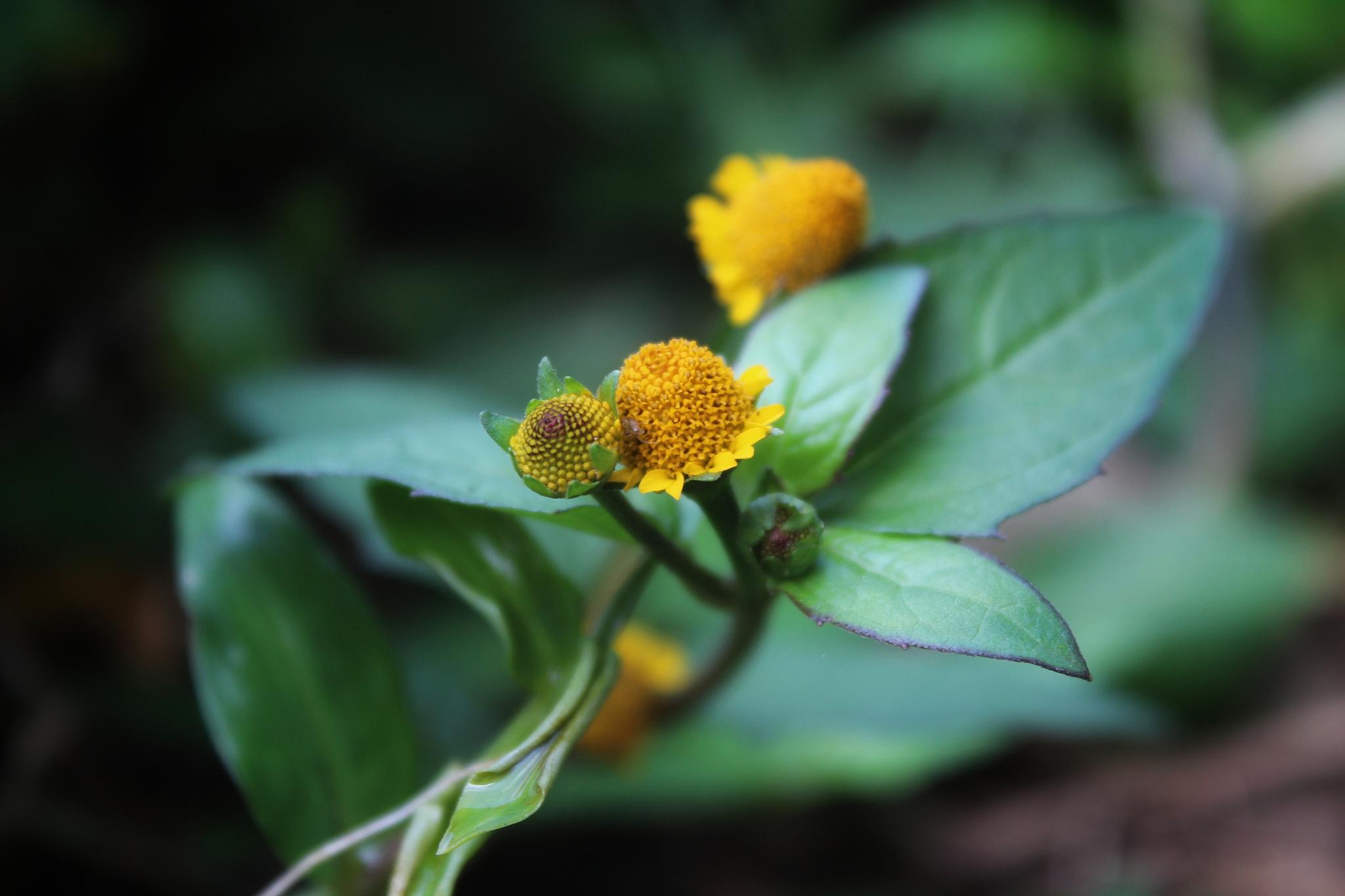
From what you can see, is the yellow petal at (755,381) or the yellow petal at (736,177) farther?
the yellow petal at (736,177)

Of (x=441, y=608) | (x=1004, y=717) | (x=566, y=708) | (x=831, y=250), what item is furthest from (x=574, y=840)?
(x=831, y=250)

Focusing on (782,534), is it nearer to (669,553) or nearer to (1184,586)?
(669,553)

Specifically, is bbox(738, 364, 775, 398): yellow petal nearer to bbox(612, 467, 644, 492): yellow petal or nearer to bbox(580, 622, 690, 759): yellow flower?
bbox(612, 467, 644, 492): yellow petal

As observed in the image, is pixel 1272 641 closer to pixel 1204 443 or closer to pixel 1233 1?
pixel 1204 443

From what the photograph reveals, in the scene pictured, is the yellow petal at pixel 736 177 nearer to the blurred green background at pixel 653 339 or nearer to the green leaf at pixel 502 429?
the green leaf at pixel 502 429

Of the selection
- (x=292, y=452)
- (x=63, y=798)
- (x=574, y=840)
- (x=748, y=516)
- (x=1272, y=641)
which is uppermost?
(x=292, y=452)

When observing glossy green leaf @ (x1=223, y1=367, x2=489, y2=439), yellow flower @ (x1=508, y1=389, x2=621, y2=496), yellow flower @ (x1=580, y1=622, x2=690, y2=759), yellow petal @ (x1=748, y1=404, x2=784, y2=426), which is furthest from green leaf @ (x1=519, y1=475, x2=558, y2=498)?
glossy green leaf @ (x1=223, y1=367, x2=489, y2=439)

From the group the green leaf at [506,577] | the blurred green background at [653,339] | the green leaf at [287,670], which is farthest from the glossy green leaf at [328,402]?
the green leaf at [506,577]
